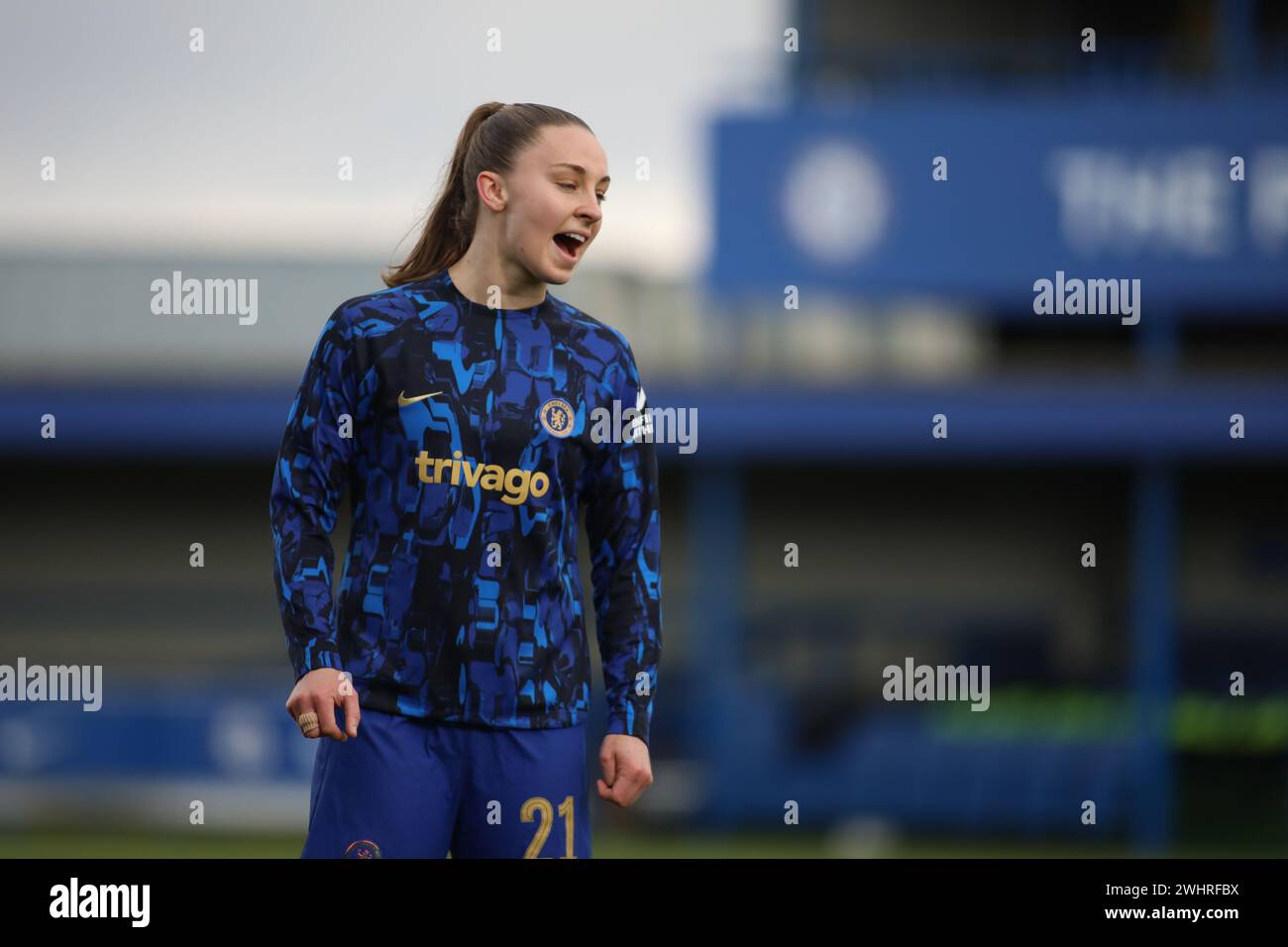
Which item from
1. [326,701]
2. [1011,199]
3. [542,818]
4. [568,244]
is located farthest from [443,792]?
[1011,199]

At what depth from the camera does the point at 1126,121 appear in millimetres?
12211

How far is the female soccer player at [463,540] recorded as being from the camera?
2779 millimetres

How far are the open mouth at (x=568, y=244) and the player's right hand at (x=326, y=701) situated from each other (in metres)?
0.78

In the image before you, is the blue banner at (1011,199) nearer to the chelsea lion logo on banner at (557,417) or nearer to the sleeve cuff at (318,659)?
the chelsea lion logo on banner at (557,417)

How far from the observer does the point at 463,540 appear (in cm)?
281

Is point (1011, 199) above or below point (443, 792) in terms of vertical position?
above

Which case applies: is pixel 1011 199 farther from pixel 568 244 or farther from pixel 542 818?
pixel 542 818

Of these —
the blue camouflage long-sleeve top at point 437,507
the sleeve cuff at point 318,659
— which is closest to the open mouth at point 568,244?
the blue camouflage long-sleeve top at point 437,507

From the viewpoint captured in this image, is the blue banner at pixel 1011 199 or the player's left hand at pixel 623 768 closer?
the player's left hand at pixel 623 768

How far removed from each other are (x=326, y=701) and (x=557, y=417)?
0.60 m

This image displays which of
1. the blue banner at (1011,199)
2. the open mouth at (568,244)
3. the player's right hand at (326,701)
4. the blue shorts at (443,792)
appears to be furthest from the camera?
the blue banner at (1011,199)

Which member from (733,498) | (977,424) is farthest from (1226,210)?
(733,498)

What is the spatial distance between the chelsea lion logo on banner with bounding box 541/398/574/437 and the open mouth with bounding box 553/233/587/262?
0.24 metres

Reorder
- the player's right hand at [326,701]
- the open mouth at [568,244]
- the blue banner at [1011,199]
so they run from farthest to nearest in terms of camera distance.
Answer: the blue banner at [1011,199], the open mouth at [568,244], the player's right hand at [326,701]
